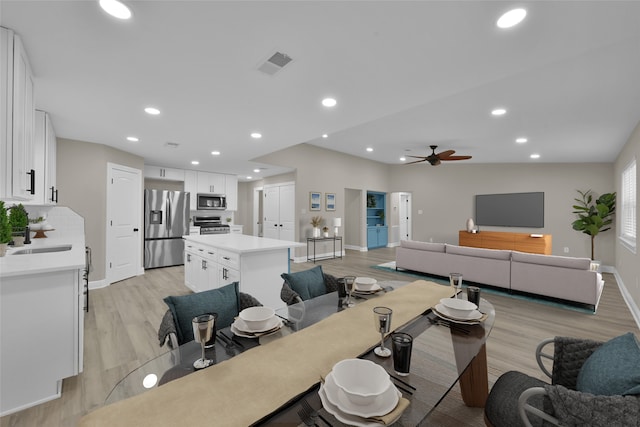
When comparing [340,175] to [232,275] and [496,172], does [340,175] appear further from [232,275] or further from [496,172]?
[232,275]

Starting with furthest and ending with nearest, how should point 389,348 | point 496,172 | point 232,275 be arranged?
point 496,172 < point 232,275 < point 389,348

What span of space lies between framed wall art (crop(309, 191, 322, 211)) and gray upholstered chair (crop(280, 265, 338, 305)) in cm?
482

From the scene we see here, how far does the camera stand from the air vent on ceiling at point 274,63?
1.96 m

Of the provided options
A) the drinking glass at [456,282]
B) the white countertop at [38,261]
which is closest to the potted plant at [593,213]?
the drinking glass at [456,282]

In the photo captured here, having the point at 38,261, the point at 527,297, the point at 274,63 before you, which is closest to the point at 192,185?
the point at 38,261

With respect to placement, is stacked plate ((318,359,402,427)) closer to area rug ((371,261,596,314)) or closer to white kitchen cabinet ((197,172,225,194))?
area rug ((371,261,596,314))

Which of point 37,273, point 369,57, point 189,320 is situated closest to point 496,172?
point 369,57

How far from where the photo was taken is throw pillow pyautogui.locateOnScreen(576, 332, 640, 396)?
2.91 ft

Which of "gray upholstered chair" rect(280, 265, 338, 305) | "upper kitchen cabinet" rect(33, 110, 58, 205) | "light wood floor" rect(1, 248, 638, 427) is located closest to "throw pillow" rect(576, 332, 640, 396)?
"light wood floor" rect(1, 248, 638, 427)

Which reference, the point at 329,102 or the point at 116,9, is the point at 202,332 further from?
the point at 329,102

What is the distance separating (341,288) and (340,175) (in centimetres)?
626

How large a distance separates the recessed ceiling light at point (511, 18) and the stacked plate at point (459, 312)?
1.68 metres

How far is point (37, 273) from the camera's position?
1.76 metres

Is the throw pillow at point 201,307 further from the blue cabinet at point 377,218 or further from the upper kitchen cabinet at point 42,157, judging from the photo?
the blue cabinet at point 377,218
